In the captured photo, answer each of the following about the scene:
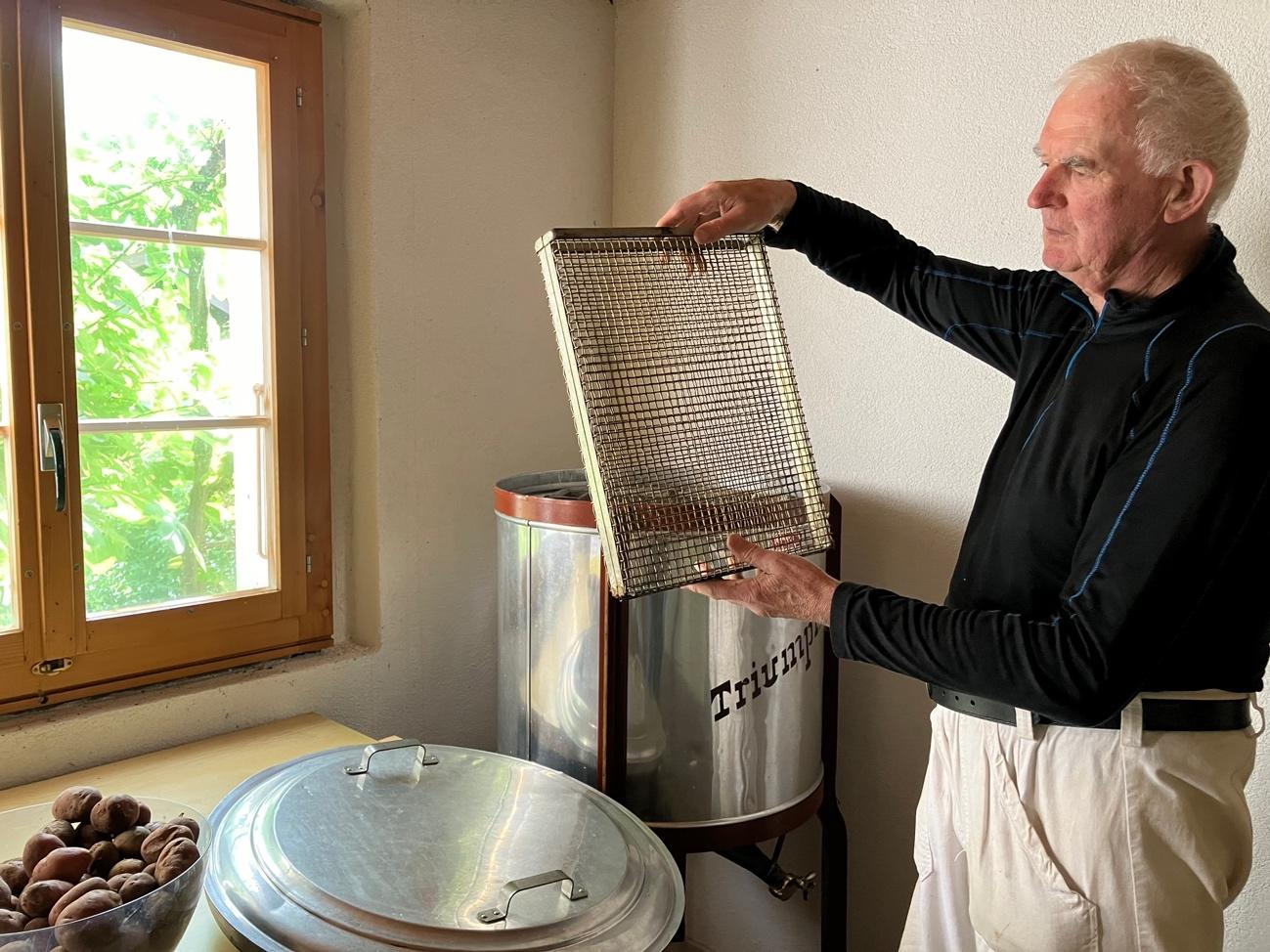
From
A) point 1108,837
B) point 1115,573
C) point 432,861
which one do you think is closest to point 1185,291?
point 1115,573

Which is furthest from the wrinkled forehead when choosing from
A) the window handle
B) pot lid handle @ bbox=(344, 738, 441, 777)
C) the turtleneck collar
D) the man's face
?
the window handle

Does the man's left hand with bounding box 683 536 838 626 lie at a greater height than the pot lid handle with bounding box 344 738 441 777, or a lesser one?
greater

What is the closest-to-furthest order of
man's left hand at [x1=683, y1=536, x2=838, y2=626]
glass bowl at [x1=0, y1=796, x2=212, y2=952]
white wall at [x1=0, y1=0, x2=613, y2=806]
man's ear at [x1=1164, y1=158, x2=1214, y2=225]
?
1. glass bowl at [x1=0, y1=796, x2=212, y2=952]
2. man's ear at [x1=1164, y1=158, x2=1214, y2=225]
3. man's left hand at [x1=683, y1=536, x2=838, y2=626]
4. white wall at [x1=0, y1=0, x2=613, y2=806]

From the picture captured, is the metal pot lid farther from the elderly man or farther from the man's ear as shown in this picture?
the man's ear

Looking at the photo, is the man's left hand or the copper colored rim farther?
the copper colored rim

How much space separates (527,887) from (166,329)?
3.64 feet

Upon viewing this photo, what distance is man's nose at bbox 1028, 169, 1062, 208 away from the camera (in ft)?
3.52

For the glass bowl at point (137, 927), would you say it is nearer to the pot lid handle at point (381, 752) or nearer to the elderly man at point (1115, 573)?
the pot lid handle at point (381, 752)

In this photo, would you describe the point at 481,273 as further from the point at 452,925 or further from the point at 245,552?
the point at 452,925

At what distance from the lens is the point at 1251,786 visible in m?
1.42

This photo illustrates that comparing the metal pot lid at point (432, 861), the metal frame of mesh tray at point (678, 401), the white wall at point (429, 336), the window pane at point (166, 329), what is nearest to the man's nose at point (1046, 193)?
the metal frame of mesh tray at point (678, 401)

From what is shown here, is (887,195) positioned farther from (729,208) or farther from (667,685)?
(667,685)

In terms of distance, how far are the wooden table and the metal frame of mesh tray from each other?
81 centimetres

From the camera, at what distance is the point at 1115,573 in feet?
3.20
